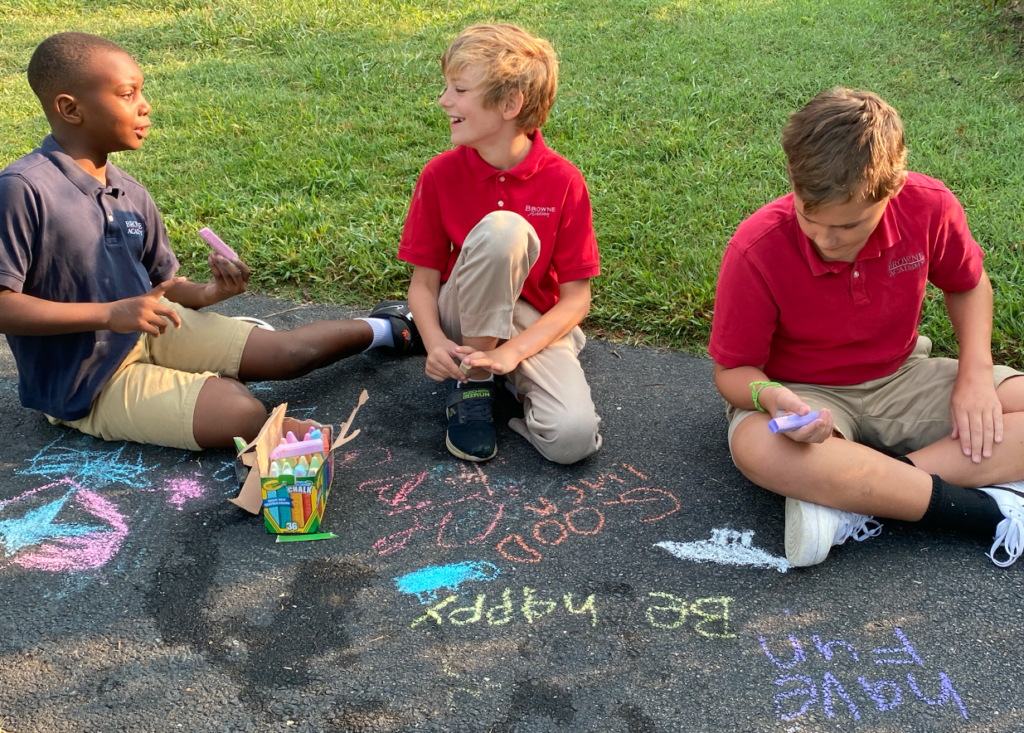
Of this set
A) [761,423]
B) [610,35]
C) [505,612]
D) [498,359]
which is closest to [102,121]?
[498,359]

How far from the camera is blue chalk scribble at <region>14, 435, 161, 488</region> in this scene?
2.46 m

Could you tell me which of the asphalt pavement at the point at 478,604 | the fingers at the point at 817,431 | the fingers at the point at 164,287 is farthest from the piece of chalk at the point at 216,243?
the fingers at the point at 817,431

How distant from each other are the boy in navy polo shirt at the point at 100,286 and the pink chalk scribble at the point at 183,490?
0.43ft

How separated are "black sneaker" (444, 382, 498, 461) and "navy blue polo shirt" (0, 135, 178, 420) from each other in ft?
3.15

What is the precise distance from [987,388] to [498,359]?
1262 mm

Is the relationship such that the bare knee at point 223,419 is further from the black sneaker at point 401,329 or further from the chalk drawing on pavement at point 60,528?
the black sneaker at point 401,329

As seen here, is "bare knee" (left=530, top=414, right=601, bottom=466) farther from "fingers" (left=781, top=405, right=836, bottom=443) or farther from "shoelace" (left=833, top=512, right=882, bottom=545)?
"shoelace" (left=833, top=512, right=882, bottom=545)

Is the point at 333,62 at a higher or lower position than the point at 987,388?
higher

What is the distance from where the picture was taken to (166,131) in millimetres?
4785

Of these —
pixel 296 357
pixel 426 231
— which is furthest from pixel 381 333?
pixel 426 231

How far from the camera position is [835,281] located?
7.46ft

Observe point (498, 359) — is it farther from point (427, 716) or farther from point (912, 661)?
point (912, 661)

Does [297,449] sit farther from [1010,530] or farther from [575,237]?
[1010,530]

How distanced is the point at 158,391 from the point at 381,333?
30.5 inches
